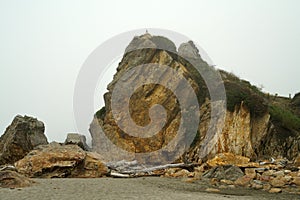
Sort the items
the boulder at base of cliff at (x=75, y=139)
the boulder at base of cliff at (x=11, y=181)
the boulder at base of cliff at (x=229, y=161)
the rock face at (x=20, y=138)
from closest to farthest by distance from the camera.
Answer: the boulder at base of cliff at (x=11, y=181) < the boulder at base of cliff at (x=229, y=161) < the rock face at (x=20, y=138) < the boulder at base of cliff at (x=75, y=139)

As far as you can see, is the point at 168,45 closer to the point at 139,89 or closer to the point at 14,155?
the point at 139,89

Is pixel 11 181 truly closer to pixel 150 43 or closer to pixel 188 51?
pixel 150 43

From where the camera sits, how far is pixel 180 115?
1243 inches

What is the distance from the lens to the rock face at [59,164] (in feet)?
66.7

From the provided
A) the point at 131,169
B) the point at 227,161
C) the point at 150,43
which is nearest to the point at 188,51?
the point at 150,43

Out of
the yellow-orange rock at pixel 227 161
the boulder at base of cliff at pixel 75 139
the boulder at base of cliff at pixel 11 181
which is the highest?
the boulder at base of cliff at pixel 75 139

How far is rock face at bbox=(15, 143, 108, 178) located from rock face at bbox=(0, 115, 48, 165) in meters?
5.90

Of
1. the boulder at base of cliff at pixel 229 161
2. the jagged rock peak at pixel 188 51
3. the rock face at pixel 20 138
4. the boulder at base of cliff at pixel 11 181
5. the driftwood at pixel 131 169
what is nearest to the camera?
the boulder at base of cliff at pixel 11 181

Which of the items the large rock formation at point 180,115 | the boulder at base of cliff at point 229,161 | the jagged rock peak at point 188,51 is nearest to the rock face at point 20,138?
the large rock formation at point 180,115

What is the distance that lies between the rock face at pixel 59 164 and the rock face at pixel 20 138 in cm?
590

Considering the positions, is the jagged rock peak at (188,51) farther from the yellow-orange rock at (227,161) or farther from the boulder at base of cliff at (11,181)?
the boulder at base of cliff at (11,181)

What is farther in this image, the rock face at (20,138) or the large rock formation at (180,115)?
the large rock formation at (180,115)

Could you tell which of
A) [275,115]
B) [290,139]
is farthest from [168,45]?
[290,139]

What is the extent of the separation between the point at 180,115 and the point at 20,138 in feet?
48.4
